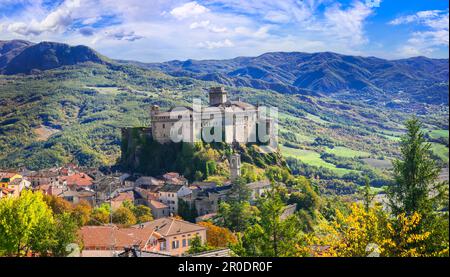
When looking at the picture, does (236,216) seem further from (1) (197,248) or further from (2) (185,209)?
(1) (197,248)

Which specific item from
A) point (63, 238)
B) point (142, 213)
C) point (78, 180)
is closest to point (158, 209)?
point (142, 213)

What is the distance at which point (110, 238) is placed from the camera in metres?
29.6

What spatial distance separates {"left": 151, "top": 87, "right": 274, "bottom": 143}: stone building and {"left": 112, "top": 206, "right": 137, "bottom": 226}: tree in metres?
21.0

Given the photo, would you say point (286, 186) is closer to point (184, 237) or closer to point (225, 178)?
point (225, 178)

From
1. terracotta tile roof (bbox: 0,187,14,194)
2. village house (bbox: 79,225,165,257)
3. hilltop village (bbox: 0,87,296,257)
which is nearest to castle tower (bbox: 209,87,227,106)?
hilltop village (bbox: 0,87,296,257)

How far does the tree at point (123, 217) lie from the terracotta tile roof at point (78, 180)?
76.4 ft

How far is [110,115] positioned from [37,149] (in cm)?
5049

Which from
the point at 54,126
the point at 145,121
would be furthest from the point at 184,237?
the point at 54,126

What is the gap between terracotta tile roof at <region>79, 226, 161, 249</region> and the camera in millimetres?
28391

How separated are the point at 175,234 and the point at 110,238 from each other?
26.5ft

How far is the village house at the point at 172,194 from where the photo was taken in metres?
54.8

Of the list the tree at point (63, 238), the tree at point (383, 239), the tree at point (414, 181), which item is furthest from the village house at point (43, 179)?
the tree at point (383, 239)

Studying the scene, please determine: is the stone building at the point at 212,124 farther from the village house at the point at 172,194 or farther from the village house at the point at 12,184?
the village house at the point at 12,184

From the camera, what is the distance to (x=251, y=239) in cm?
1709
